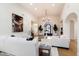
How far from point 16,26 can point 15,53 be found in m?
1.56

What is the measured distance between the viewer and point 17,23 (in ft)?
13.8

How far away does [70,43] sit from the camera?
545 cm

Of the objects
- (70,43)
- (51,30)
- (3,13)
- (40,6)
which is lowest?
(70,43)

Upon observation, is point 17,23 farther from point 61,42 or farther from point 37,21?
point 61,42

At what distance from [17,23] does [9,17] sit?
445 millimetres

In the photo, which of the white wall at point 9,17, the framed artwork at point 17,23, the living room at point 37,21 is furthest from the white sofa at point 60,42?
the framed artwork at point 17,23

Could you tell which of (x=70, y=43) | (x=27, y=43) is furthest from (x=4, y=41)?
(x=70, y=43)

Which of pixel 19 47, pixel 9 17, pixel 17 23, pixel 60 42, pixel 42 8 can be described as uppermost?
pixel 42 8

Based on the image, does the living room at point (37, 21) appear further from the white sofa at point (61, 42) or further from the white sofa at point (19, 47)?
the white sofa at point (61, 42)

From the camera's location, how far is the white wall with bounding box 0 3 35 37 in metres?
3.61

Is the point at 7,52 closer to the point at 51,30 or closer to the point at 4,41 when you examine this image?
the point at 4,41

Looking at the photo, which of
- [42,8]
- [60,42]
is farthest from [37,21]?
[60,42]

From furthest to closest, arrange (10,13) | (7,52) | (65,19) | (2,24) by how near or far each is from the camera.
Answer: (65,19), (10,13), (2,24), (7,52)

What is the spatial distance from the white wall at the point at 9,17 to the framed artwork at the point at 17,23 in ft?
0.43
